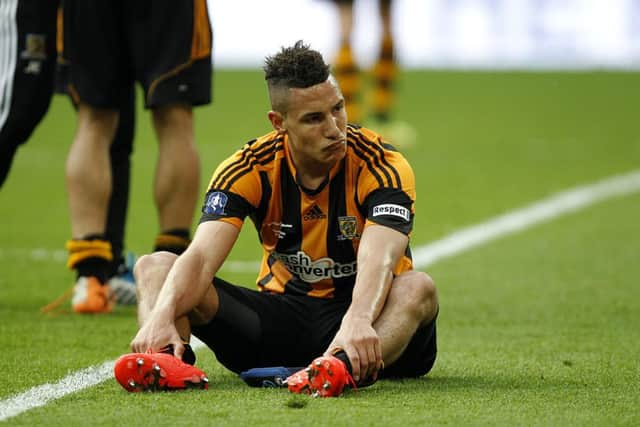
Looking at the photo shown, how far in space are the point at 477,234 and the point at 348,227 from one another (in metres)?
4.19

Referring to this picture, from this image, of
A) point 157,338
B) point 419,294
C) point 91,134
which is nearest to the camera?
point 157,338

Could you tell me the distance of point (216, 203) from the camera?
455 centimetres

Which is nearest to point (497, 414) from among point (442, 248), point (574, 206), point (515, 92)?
point (442, 248)

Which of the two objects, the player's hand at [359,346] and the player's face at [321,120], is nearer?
the player's hand at [359,346]

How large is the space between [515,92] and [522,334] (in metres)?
13.2

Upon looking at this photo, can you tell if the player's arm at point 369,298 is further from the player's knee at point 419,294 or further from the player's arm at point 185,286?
the player's arm at point 185,286

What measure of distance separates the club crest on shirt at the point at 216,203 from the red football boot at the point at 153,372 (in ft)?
1.60

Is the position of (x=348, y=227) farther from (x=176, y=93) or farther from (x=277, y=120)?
(x=176, y=93)

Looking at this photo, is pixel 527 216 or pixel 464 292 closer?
pixel 464 292

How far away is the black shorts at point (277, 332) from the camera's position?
15.0 feet

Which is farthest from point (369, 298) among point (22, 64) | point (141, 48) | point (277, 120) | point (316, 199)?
point (22, 64)

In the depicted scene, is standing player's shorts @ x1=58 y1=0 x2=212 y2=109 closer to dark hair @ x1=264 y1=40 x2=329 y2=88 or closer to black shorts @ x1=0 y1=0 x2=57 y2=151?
black shorts @ x1=0 y1=0 x2=57 y2=151

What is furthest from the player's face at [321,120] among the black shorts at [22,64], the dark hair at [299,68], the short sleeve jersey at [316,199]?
the black shorts at [22,64]

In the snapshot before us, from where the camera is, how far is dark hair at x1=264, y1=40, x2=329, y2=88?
14.6 ft
